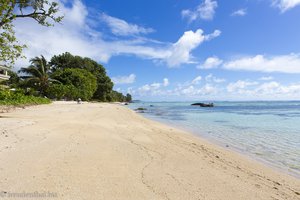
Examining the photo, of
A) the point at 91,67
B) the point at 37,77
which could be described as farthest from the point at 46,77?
the point at 91,67

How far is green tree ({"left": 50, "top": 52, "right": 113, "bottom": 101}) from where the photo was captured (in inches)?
3152

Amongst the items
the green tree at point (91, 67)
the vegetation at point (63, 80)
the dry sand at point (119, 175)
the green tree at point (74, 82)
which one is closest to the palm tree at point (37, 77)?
the vegetation at point (63, 80)

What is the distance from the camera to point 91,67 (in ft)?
277

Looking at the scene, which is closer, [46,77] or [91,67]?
[46,77]

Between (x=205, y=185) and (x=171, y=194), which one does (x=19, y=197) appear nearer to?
(x=171, y=194)

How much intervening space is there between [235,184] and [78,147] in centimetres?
468

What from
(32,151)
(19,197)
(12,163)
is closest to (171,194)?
(19,197)

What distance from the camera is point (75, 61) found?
80125mm

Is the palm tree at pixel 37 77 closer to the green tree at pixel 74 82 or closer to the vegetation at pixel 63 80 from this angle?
the vegetation at pixel 63 80

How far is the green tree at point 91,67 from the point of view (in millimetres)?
80062

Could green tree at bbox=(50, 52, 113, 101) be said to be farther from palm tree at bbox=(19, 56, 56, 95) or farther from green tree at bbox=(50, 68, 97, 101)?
palm tree at bbox=(19, 56, 56, 95)

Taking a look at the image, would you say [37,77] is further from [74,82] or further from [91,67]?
[91,67]

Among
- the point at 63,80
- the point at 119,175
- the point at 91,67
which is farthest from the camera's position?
the point at 91,67

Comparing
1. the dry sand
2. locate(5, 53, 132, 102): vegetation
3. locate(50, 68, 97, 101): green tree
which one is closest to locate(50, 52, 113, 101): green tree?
locate(5, 53, 132, 102): vegetation
